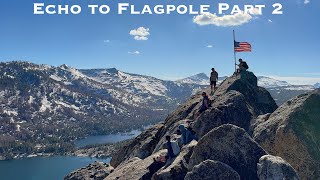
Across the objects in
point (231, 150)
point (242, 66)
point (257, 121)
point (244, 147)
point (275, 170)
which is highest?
point (242, 66)

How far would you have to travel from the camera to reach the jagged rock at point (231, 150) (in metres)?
31.0

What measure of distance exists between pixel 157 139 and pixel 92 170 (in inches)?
361

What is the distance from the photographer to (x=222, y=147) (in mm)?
31734

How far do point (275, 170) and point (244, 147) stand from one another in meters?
3.96

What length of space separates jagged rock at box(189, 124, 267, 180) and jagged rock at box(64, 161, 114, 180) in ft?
54.6

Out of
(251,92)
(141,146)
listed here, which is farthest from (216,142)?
(251,92)

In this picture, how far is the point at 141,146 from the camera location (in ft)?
156

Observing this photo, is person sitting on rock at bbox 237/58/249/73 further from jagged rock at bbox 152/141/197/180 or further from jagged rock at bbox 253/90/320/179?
jagged rock at bbox 152/141/197/180

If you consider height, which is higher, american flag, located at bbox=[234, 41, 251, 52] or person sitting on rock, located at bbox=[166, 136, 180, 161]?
american flag, located at bbox=[234, 41, 251, 52]

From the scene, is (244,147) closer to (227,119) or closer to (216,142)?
(216,142)

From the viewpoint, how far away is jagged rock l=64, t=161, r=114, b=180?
147 feet

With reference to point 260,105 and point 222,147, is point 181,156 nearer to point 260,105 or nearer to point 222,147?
point 222,147

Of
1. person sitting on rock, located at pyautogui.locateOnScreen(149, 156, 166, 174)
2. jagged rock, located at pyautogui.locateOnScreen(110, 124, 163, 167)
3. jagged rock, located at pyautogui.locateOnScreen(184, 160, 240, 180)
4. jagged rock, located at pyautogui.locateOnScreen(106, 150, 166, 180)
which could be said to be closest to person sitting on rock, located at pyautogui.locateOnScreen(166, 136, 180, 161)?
person sitting on rock, located at pyautogui.locateOnScreen(149, 156, 166, 174)

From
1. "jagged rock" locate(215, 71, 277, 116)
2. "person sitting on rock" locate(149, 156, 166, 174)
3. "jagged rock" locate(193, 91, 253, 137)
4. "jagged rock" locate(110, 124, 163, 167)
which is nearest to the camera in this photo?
"person sitting on rock" locate(149, 156, 166, 174)
